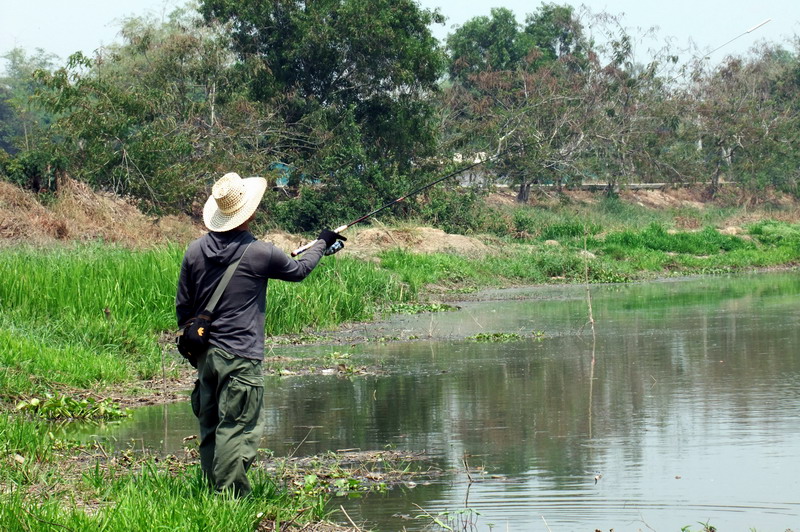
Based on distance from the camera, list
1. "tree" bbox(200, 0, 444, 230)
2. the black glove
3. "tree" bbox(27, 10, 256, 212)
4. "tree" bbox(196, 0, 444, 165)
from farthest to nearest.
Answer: "tree" bbox(196, 0, 444, 165), "tree" bbox(200, 0, 444, 230), "tree" bbox(27, 10, 256, 212), the black glove

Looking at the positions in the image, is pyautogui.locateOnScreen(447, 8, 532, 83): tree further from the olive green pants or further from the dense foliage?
the olive green pants

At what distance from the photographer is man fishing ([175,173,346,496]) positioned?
211 inches

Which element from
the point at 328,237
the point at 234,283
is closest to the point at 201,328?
the point at 234,283

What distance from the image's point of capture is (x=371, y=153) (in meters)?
31.3

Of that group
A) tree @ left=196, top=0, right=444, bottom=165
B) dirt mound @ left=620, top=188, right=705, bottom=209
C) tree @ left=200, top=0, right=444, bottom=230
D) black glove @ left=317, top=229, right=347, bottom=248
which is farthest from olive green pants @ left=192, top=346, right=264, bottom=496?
dirt mound @ left=620, top=188, right=705, bottom=209

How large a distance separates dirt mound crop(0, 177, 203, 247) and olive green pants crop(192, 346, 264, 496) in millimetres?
15894

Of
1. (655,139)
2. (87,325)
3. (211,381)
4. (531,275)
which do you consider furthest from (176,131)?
(211,381)

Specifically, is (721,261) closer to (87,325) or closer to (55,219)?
(55,219)

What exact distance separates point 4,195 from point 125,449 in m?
16.8

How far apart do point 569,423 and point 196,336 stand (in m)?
3.88

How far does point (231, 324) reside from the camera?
214 inches

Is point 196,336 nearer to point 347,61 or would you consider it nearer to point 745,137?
point 347,61

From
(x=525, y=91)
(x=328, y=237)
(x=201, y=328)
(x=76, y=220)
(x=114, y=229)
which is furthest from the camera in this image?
(x=525, y=91)

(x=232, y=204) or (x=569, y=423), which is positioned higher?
(x=232, y=204)
